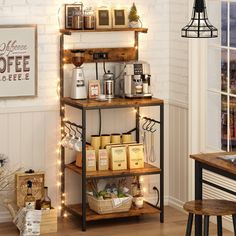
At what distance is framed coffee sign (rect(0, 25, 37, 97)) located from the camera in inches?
269

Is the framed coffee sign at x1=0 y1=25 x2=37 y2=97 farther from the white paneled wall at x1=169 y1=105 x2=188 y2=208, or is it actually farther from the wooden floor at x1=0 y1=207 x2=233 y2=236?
the white paneled wall at x1=169 y1=105 x2=188 y2=208

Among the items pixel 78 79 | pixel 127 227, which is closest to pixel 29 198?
pixel 127 227

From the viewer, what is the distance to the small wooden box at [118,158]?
22.8 ft

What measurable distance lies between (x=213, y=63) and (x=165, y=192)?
137 centimetres

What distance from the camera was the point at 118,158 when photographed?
22.8 ft

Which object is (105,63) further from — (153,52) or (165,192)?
(165,192)

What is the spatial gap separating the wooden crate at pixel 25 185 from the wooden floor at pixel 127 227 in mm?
264

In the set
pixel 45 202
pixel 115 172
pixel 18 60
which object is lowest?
pixel 45 202

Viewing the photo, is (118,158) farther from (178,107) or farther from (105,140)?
(178,107)

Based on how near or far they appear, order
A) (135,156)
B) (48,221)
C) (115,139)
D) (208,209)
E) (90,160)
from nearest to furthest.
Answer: (208,209) < (48,221) < (90,160) < (135,156) < (115,139)

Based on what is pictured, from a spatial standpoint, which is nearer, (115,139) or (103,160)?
(103,160)

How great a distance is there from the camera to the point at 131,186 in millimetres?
7320

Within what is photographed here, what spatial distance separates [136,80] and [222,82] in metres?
0.73

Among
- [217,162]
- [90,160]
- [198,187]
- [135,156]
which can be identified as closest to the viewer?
[217,162]
